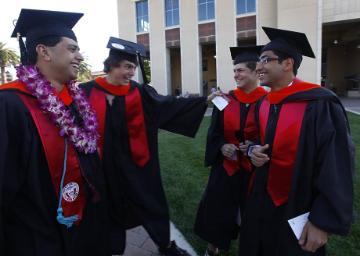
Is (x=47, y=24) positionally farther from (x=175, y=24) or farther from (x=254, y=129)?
(x=175, y=24)

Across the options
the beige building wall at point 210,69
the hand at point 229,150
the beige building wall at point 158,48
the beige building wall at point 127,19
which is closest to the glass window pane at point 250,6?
the beige building wall at point 158,48

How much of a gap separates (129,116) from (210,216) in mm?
1281

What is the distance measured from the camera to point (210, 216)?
128 inches

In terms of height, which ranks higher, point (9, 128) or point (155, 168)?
point (9, 128)

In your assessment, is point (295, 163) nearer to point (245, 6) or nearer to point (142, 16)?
point (245, 6)

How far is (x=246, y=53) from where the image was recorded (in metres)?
3.19

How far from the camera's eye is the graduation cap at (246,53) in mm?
3149

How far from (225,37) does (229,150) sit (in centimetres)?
2235

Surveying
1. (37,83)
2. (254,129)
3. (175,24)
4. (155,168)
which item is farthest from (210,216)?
(175,24)

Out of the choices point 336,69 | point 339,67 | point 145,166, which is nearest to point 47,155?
point 145,166

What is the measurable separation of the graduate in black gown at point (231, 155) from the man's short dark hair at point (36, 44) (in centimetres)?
166

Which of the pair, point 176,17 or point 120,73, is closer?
point 120,73

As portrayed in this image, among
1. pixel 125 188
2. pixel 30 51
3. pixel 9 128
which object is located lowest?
pixel 125 188

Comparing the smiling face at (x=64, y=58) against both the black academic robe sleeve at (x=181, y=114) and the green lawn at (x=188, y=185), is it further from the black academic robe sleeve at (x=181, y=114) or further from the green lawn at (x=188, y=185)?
the green lawn at (x=188, y=185)
